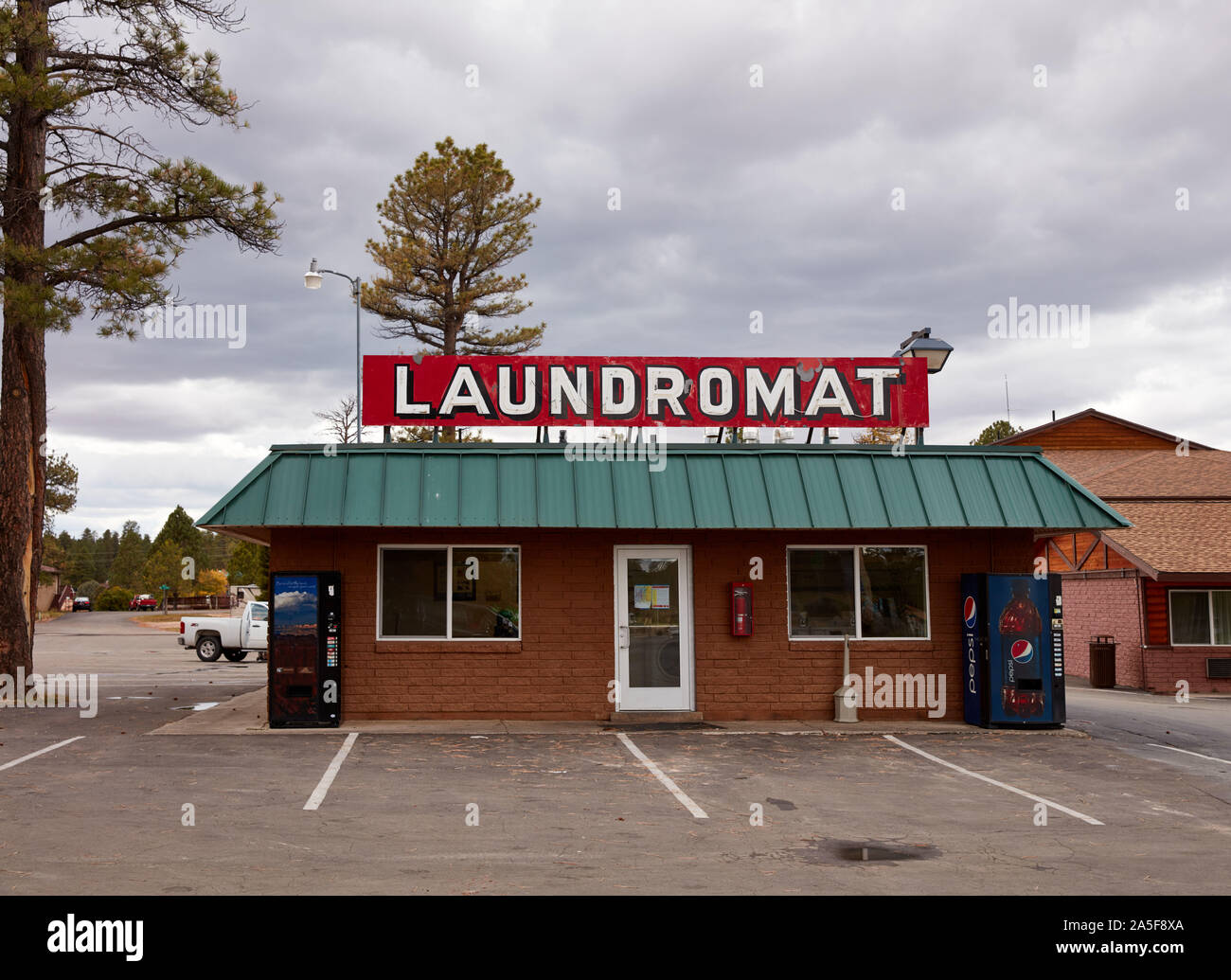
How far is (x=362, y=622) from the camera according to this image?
14.9 m

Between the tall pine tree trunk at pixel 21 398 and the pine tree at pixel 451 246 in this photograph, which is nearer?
the tall pine tree trunk at pixel 21 398

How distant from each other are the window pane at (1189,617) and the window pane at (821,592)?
13.7 metres

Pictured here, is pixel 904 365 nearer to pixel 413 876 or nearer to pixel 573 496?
pixel 573 496

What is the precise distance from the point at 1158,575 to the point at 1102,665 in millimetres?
3085

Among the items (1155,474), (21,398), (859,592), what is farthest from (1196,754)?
(1155,474)

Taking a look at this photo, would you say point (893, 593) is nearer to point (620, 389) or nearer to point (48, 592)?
point (620, 389)

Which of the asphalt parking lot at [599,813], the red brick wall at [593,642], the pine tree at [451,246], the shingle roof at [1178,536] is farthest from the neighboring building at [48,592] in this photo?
the asphalt parking lot at [599,813]

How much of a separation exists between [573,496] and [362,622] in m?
3.44

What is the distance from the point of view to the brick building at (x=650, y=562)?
14.8 m

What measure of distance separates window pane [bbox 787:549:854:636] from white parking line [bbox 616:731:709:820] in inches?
130

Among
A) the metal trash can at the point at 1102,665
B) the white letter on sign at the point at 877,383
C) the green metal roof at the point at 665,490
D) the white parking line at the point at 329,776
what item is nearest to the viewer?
the white parking line at the point at 329,776

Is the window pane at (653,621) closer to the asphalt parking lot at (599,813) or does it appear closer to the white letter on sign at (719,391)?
the asphalt parking lot at (599,813)

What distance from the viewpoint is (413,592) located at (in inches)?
595

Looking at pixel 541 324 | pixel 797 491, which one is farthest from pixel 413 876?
pixel 541 324
